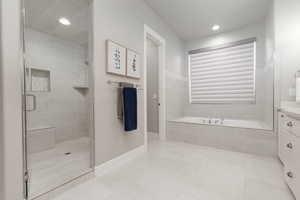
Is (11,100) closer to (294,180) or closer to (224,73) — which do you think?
(294,180)

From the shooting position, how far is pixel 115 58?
6.16 feet

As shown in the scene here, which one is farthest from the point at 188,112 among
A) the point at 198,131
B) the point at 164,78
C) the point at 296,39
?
the point at 296,39

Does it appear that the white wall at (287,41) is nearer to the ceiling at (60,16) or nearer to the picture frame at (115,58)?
the picture frame at (115,58)

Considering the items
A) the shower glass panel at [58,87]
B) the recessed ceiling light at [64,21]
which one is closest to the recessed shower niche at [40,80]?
the shower glass panel at [58,87]

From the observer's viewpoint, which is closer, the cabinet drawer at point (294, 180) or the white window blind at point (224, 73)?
the cabinet drawer at point (294, 180)

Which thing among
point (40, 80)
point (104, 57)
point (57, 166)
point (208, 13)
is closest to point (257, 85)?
point (208, 13)

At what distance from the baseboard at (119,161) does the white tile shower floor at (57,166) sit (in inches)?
5.5

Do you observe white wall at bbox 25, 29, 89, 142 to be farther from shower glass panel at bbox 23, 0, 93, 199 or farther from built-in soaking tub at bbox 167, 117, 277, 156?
built-in soaking tub at bbox 167, 117, 277, 156

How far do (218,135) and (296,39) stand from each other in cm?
191

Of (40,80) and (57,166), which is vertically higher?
(40,80)

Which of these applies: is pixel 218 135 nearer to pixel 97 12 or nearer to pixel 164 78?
pixel 164 78

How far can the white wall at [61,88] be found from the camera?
2.43 metres

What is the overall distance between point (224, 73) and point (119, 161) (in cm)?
323

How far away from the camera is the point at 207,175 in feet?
5.45
